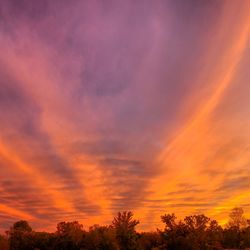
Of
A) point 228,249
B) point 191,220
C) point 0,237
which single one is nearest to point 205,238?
point 191,220

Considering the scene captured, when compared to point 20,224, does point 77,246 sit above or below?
below

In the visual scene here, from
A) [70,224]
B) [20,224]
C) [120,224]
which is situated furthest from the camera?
[20,224]

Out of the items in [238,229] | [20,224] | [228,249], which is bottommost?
[228,249]

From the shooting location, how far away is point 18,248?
87625mm

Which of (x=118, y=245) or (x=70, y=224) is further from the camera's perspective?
(x=70, y=224)

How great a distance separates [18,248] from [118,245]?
24.4 metres

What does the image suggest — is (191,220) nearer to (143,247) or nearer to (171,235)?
(171,235)

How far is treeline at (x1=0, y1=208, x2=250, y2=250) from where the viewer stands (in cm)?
7456

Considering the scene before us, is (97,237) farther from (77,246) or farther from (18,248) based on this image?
(18,248)

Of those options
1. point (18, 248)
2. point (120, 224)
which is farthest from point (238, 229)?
point (18, 248)

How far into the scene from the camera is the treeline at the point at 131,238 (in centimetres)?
7456

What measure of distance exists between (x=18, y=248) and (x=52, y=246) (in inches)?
357

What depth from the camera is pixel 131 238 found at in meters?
78.8

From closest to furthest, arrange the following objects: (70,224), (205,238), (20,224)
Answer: (205,238) → (70,224) → (20,224)
